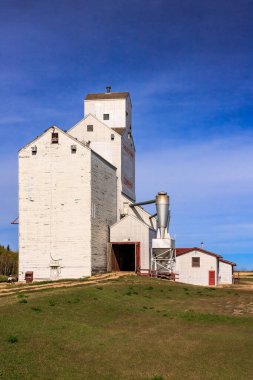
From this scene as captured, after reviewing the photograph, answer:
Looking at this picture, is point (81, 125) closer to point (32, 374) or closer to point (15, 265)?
point (32, 374)

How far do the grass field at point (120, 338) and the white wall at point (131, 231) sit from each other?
21.9 metres

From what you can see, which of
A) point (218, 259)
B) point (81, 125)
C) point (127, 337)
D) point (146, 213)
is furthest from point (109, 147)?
point (127, 337)

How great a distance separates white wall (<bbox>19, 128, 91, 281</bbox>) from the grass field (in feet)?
52.9

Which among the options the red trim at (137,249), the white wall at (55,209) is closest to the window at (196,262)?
the red trim at (137,249)

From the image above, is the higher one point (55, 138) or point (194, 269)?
point (55, 138)

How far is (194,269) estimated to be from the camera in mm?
68875

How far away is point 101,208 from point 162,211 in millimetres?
8767

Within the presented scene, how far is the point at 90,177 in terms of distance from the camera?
5359 cm

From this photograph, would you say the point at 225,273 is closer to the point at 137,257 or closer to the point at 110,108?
the point at 137,257

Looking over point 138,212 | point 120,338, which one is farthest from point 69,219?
point 120,338

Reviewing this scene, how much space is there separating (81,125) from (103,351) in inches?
1902

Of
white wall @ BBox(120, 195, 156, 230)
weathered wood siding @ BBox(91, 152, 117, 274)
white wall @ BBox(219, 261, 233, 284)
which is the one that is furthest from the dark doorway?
white wall @ BBox(219, 261, 233, 284)

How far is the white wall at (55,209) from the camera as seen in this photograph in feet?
174

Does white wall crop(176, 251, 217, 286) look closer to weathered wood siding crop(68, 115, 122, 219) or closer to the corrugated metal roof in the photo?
weathered wood siding crop(68, 115, 122, 219)
